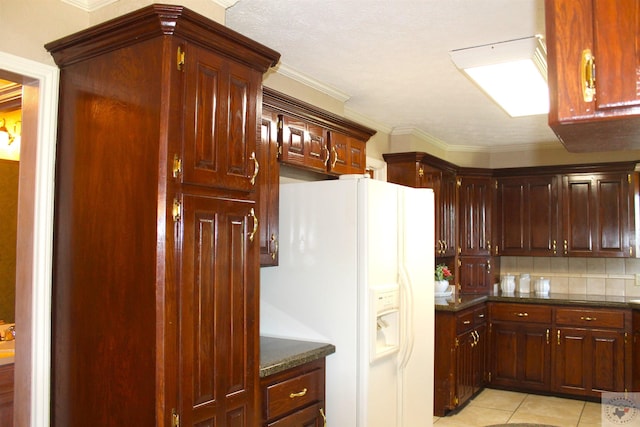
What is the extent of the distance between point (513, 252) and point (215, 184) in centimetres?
450

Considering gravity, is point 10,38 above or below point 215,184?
above

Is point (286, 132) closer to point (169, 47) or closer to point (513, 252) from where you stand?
point (169, 47)

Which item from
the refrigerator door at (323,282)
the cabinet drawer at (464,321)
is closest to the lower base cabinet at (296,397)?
the refrigerator door at (323,282)

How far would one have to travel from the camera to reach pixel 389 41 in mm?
2930

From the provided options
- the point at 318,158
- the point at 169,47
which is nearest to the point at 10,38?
the point at 169,47

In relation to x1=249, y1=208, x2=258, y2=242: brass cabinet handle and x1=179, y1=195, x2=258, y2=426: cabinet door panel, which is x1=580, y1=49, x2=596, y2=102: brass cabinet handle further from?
x1=249, y1=208, x2=258, y2=242: brass cabinet handle

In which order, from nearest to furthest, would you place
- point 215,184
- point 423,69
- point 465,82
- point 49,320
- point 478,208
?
point 215,184
point 49,320
point 423,69
point 465,82
point 478,208

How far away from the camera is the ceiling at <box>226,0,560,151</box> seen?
254 cm

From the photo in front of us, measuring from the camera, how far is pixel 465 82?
3670mm

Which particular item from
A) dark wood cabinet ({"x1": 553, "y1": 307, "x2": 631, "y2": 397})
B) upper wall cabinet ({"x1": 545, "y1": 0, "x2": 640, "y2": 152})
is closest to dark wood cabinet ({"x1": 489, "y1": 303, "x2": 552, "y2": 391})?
dark wood cabinet ({"x1": 553, "y1": 307, "x2": 631, "y2": 397})

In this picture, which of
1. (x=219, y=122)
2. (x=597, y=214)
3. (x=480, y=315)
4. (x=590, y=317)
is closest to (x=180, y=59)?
(x=219, y=122)

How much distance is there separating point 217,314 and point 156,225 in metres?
0.45

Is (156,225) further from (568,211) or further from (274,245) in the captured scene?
(568,211)

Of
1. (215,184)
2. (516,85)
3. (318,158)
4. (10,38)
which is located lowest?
(215,184)
